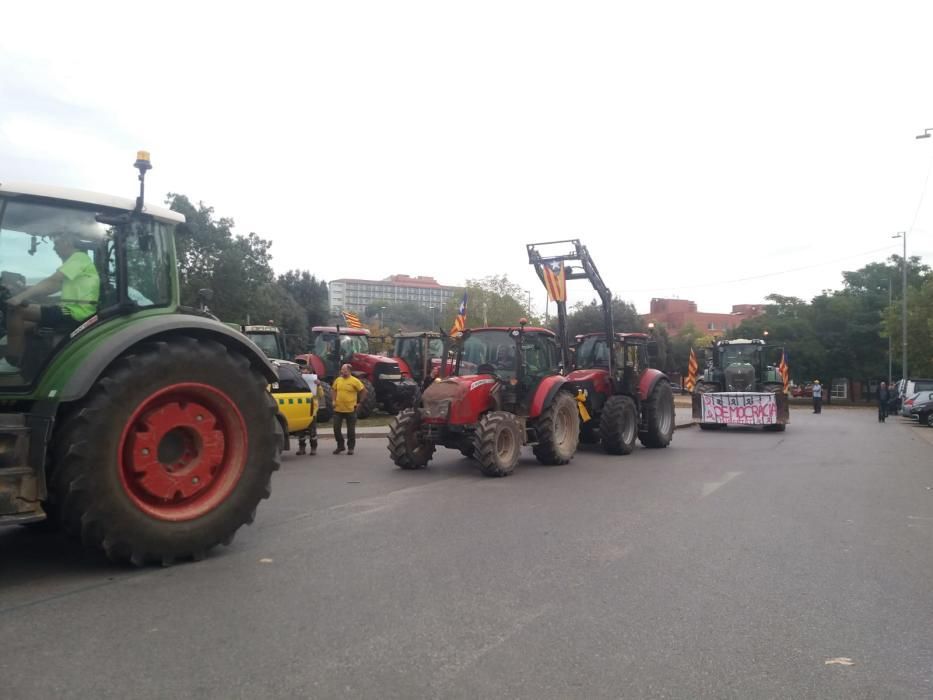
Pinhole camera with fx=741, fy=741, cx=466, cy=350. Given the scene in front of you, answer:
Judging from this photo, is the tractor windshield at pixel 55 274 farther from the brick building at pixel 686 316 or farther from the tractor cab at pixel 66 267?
the brick building at pixel 686 316

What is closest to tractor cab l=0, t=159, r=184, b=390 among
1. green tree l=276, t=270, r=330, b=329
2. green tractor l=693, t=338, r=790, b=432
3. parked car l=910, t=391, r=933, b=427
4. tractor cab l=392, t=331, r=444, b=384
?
tractor cab l=392, t=331, r=444, b=384

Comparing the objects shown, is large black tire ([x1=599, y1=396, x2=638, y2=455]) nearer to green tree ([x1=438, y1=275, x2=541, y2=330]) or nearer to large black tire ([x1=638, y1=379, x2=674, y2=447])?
large black tire ([x1=638, y1=379, x2=674, y2=447])

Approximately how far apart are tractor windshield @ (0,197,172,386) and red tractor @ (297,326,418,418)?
45.9 feet

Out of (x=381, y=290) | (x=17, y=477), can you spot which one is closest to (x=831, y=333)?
(x=17, y=477)

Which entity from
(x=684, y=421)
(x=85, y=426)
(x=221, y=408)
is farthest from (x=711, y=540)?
(x=684, y=421)

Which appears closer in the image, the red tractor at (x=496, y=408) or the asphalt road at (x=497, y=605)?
the asphalt road at (x=497, y=605)

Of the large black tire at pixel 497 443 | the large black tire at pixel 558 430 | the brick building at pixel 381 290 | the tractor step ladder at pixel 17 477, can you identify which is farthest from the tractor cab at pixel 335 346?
the brick building at pixel 381 290

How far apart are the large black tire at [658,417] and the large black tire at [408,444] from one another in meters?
5.67

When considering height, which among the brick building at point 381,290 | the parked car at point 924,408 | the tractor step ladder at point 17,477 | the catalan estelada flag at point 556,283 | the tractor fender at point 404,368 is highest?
the brick building at point 381,290

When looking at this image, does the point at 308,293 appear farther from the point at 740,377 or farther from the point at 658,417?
the point at 658,417

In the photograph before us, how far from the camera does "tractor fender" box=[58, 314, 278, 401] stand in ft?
16.0

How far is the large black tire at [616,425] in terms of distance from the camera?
13.7 m

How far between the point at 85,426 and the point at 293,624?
1.95 m

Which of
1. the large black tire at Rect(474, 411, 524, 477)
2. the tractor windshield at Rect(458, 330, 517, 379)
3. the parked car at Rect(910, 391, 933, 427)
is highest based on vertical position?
the tractor windshield at Rect(458, 330, 517, 379)
